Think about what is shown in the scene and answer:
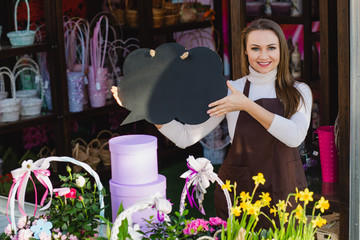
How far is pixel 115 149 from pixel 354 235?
1059mm

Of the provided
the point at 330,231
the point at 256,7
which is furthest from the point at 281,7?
the point at 330,231

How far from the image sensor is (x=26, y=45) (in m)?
4.83

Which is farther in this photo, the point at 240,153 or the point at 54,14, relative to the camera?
the point at 54,14

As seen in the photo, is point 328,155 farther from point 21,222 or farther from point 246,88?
point 21,222

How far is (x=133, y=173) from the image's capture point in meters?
2.32

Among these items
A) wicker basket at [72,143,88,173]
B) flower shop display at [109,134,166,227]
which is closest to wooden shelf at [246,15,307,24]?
wicker basket at [72,143,88,173]

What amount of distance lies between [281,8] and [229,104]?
2.73 metres

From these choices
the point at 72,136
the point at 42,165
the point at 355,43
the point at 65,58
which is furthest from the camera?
the point at 72,136

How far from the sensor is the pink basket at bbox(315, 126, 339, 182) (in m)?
3.46

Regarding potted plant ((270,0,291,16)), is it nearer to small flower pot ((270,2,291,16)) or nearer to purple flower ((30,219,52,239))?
small flower pot ((270,2,291,16))

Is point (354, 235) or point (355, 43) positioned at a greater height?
point (355, 43)

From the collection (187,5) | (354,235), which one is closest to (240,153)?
(354,235)

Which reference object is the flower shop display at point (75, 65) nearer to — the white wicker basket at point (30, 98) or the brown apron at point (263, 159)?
the white wicker basket at point (30, 98)

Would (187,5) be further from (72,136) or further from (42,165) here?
(42,165)
